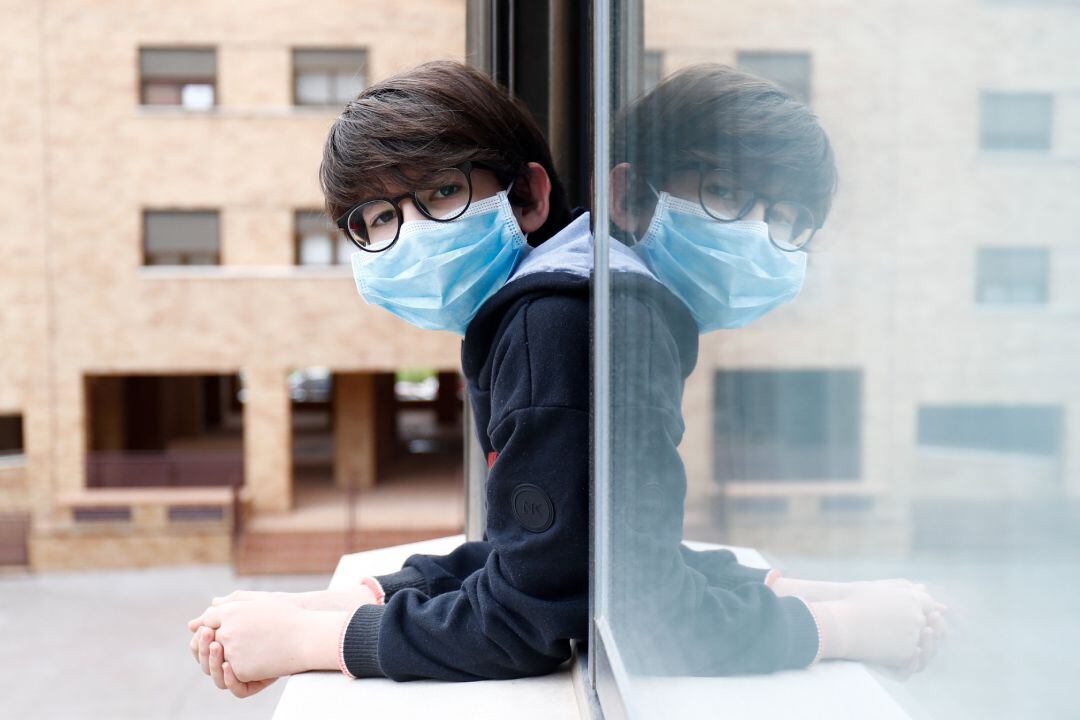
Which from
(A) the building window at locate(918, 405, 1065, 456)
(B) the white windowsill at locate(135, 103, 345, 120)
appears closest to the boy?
(A) the building window at locate(918, 405, 1065, 456)

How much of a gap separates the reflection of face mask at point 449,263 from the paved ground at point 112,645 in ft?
22.5

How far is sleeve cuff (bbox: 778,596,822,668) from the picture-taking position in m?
0.37

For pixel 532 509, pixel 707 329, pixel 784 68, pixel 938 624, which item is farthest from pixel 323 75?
pixel 938 624

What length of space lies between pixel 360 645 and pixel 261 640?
75 mm

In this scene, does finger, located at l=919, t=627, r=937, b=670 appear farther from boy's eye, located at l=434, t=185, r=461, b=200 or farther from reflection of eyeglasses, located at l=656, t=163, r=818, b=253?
boy's eye, located at l=434, t=185, r=461, b=200

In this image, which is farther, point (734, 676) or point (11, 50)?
point (11, 50)

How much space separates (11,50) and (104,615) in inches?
185

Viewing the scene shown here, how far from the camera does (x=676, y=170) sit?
0.51m

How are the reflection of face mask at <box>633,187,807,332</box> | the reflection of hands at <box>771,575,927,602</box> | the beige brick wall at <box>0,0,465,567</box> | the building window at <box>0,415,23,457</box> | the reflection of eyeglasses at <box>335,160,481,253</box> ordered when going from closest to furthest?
the reflection of hands at <box>771,575,927,602</box>, the reflection of face mask at <box>633,187,807,332</box>, the reflection of eyeglasses at <box>335,160,481,253</box>, the beige brick wall at <box>0,0,465,567</box>, the building window at <box>0,415,23,457</box>

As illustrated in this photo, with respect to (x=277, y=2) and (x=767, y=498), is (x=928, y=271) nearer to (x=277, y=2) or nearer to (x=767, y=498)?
(x=767, y=498)

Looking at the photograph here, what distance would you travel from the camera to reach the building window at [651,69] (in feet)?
1.61

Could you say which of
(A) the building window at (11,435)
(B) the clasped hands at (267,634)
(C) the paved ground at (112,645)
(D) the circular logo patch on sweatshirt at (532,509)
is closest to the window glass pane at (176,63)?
(A) the building window at (11,435)

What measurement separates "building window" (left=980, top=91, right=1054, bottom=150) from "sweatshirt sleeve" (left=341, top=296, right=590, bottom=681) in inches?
20.4

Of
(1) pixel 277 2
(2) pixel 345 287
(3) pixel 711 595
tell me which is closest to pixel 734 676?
A: (3) pixel 711 595
